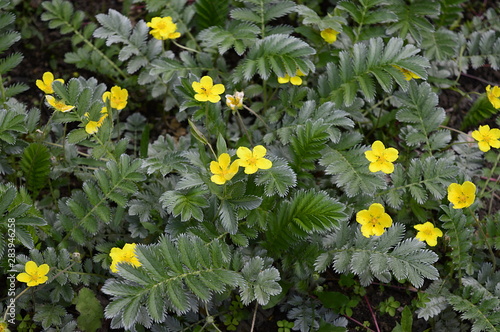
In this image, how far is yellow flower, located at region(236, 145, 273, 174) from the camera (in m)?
2.05

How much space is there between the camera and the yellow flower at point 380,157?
2.21m

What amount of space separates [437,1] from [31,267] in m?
2.33

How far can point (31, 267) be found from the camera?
2.04 metres

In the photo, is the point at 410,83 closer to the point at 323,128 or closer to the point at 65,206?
the point at 323,128

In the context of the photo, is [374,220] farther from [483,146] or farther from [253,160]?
[483,146]

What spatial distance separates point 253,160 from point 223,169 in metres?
0.12

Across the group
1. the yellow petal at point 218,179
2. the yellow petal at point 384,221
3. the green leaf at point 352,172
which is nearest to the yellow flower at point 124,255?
the yellow petal at point 218,179

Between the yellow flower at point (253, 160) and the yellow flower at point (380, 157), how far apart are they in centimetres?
46

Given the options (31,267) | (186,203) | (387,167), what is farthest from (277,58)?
(31,267)

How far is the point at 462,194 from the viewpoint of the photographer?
2219 millimetres

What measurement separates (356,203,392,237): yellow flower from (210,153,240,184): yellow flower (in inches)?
21.5

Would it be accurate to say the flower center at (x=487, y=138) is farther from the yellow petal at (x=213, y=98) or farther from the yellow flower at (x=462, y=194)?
the yellow petal at (x=213, y=98)

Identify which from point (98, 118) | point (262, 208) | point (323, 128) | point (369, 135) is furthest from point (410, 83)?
point (98, 118)

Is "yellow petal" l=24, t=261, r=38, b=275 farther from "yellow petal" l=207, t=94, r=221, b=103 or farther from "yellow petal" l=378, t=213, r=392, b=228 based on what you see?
"yellow petal" l=378, t=213, r=392, b=228
